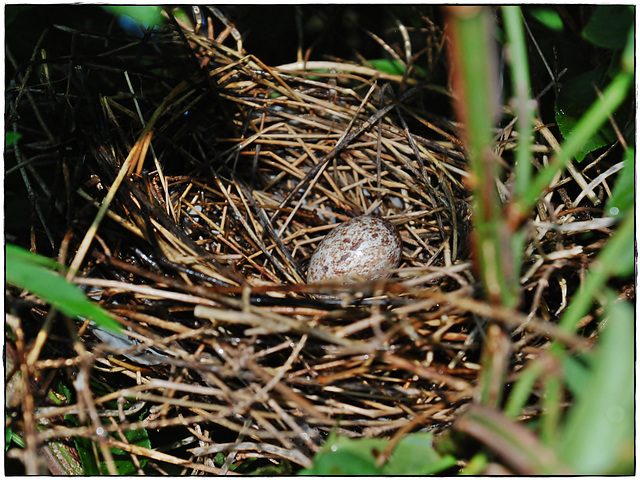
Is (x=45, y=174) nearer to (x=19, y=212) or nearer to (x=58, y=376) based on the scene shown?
(x=19, y=212)

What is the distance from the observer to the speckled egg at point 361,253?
125 cm

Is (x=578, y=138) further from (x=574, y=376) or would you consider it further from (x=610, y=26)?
(x=610, y=26)

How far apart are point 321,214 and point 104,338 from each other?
2.32 ft

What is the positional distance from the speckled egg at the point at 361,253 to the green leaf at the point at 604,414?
0.78 meters

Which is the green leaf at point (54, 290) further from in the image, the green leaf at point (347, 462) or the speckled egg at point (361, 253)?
the speckled egg at point (361, 253)

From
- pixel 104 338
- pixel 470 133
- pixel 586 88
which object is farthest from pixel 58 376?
pixel 586 88

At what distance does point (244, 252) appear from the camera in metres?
1.33

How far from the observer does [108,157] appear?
1102 mm

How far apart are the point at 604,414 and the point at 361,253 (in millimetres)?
835

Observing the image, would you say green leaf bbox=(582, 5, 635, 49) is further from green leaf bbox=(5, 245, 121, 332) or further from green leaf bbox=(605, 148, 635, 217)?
green leaf bbox=(5, 245, 121, 332)

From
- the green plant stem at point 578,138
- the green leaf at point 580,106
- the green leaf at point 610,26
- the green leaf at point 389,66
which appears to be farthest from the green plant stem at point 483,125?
the green leaf at point 389,66

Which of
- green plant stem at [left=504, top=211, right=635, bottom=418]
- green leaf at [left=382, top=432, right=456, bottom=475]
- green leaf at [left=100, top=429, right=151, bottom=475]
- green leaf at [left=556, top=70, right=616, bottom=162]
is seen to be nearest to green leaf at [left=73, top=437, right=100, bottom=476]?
green leaf at [left=100, top=429, right=151, bottom=475]

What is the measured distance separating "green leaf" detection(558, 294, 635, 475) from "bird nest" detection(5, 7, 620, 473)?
0.46ft

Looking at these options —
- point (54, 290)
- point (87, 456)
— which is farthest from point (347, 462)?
point (87, 456)
